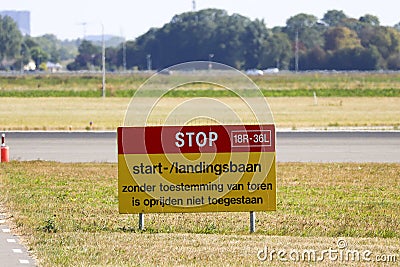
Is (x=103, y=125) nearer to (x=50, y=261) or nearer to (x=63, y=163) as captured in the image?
(x=63, y=163)

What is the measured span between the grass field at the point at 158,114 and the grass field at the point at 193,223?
13948 mm

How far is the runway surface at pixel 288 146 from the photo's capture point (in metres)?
27.1

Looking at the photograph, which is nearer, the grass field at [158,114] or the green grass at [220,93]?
the grass field at [158,114]

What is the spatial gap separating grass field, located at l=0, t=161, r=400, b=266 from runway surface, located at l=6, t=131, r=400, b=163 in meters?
5.24

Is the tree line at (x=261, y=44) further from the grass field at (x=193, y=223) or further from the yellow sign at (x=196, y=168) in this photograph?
the yellow sign at (x=196, y=168)

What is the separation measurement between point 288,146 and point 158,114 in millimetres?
8904

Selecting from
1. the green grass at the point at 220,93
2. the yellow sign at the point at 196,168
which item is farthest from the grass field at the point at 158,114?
the yellow sign at the point at 196,168

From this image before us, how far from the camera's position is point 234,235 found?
1277cm

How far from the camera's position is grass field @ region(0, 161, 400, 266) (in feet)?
36.2

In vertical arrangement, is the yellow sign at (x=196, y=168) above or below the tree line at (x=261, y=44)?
below

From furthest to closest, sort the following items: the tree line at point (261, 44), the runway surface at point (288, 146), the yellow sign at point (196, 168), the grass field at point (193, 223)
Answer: the tree line at point (261, 44) → the runway surface at point (288, 146) → the yellow sign at point (196, 168) → the grass field at point (193, 223)

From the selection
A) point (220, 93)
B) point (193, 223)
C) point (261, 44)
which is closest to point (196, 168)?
point (193, 223)

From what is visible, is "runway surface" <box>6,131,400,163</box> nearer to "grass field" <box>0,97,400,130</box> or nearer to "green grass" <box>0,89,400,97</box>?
"grass field" <box>0,97,400,130</box>

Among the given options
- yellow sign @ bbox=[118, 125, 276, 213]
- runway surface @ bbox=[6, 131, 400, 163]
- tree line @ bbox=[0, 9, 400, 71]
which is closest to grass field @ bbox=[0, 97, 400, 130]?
runway surface @ bbox=[6, 131, 400, 163]
